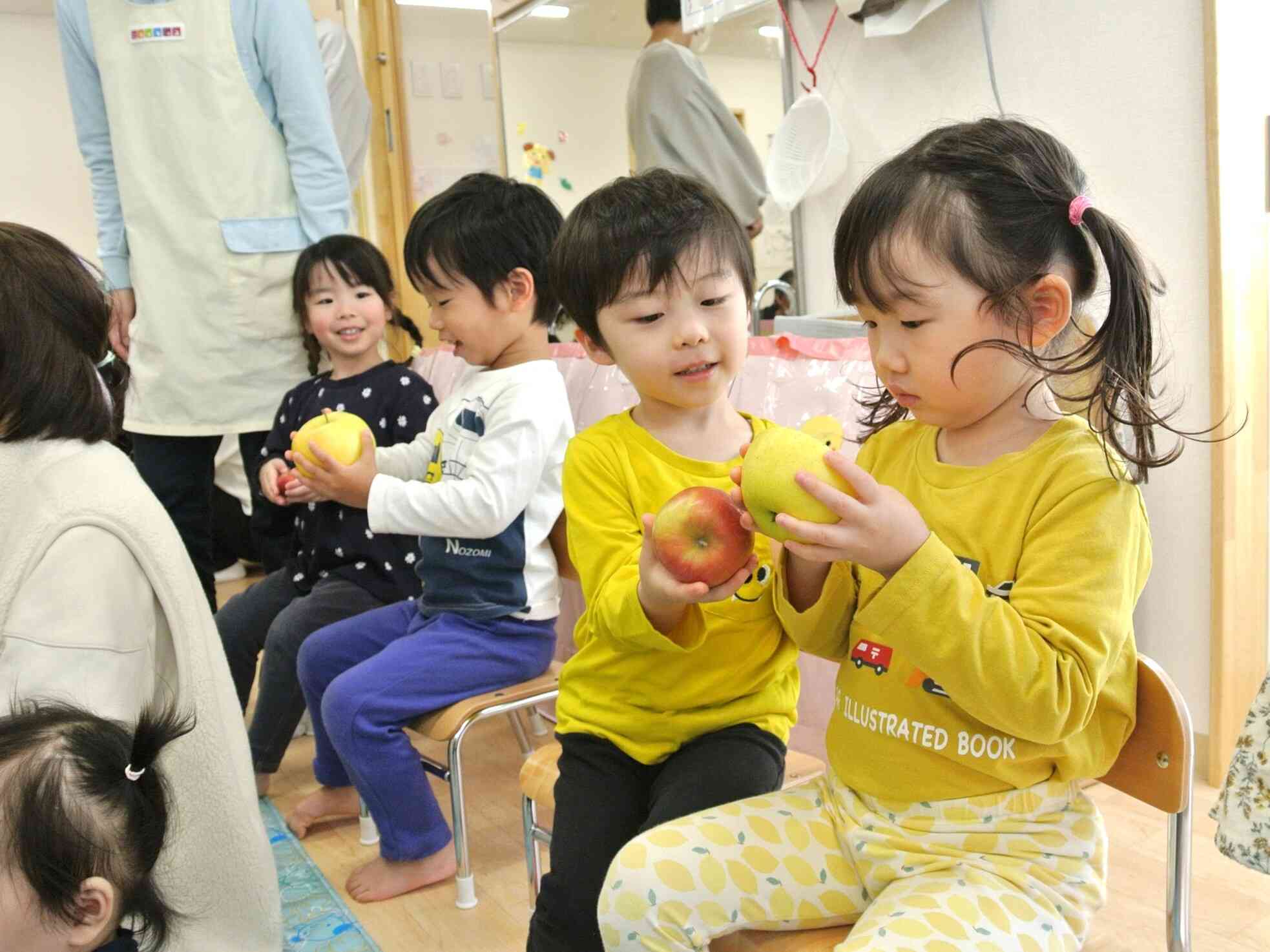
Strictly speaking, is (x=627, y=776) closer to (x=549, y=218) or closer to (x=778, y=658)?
(x=778, y=658)

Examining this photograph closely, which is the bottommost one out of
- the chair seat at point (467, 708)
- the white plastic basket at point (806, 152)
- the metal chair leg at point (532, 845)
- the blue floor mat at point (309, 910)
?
the blue floor mat at point (309, 910)

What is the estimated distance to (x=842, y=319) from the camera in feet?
7.17

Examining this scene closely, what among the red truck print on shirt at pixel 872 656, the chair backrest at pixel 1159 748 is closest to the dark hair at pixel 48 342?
the red truck print on shirt at pixel 872 656

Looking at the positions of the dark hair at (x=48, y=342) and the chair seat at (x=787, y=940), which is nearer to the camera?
the chair seat at (x=787, y=940)

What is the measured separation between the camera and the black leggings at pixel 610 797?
44.2 inches

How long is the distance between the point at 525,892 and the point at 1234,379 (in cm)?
143

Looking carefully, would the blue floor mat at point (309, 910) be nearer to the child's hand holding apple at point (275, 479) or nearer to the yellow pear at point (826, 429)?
the child's hand holding apple at point (275, 479)

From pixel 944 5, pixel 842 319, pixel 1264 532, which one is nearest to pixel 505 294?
pixel 842 319

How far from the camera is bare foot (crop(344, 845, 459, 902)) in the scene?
1.81m

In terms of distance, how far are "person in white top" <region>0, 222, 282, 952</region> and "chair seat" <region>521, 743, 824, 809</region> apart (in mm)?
360

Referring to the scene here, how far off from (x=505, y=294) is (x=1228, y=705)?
4.62 feet

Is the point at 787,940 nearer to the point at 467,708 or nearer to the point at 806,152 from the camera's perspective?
the point at 467,708

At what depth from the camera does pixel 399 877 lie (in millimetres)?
1822

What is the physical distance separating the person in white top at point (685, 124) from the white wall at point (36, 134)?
4978mm
